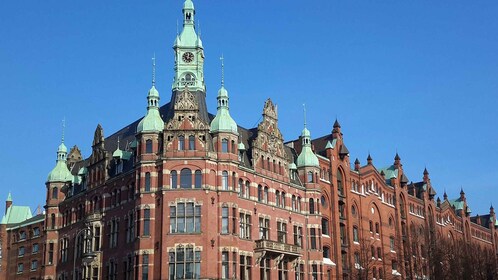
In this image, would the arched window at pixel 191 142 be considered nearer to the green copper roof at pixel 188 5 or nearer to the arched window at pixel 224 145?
the arched window at pixel 224 145

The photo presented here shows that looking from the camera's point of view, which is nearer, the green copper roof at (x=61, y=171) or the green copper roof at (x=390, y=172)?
the green copper roof at (x=61, y=171)

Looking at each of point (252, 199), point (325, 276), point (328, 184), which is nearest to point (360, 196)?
point (328, 184)

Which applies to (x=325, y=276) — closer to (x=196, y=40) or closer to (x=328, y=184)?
(x=328, y=184)

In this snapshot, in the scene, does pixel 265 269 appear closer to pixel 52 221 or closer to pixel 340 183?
pixel 340 183

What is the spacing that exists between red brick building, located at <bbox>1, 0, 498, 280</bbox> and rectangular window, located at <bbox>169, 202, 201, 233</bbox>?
4.6 inches

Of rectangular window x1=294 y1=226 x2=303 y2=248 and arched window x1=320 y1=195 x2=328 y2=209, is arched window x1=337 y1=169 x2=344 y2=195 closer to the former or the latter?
arched window x1=320 y1=195 x2=328 y2=209

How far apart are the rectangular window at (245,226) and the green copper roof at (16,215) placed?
57.1m

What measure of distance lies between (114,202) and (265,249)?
20895mm

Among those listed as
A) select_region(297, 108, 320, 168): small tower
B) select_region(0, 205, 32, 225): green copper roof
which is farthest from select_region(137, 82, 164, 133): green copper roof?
select_region(0, 205, 32, 225): green copper roof

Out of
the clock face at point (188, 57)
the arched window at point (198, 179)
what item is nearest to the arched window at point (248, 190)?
the arched window at point (198, 179)

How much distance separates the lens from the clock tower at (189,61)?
95.2 m

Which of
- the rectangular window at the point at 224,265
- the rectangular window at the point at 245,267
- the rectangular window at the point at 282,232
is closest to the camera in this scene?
the rectangular window at the point at 224,265

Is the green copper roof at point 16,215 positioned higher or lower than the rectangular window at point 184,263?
higher

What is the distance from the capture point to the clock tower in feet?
312
